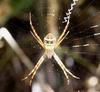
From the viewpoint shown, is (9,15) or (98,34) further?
(98,34)

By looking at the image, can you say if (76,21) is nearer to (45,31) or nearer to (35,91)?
A: (45,31)

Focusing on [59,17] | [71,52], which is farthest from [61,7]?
[71,52]

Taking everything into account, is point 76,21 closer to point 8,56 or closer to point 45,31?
point 45,31

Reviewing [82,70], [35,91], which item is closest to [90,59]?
[82,70]

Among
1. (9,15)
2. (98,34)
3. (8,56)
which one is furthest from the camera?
(98,34)

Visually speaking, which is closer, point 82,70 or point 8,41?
point 8,41

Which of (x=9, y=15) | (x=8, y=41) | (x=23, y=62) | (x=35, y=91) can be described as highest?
(x=9, y=15)

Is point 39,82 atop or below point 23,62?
below

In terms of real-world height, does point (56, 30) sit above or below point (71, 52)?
above

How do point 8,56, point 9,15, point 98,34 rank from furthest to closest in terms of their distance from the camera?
point 98,34, point 8,56, point 9,15
